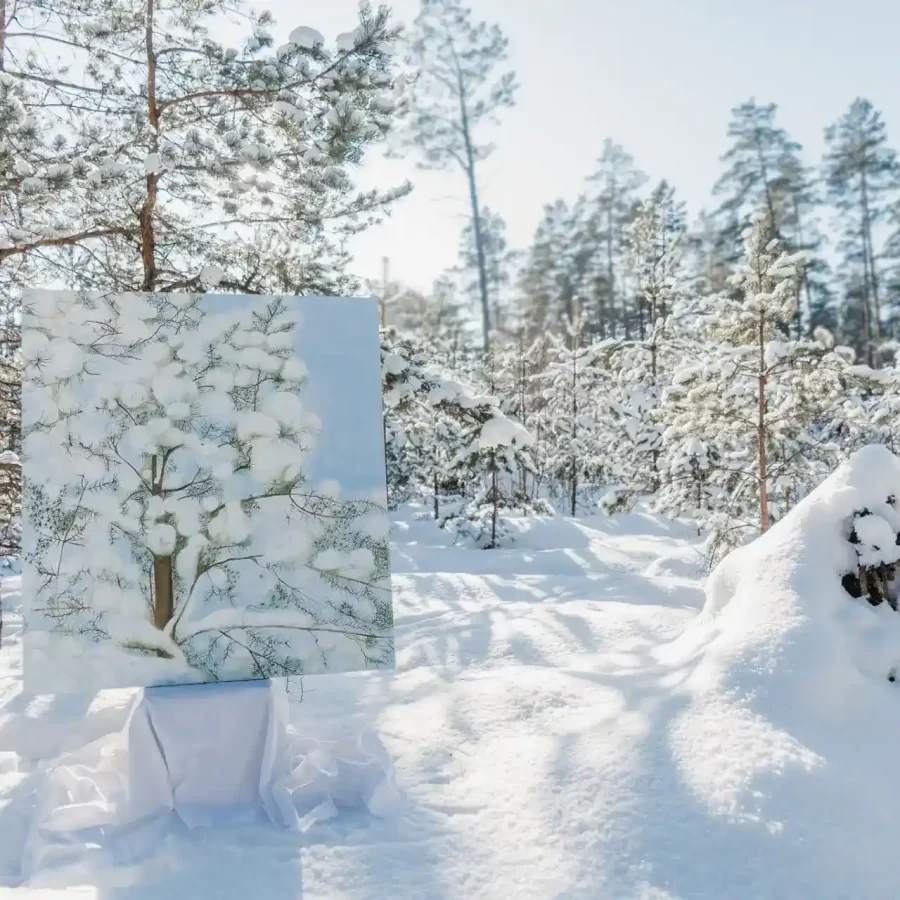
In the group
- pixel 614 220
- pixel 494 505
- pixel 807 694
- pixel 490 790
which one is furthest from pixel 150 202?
pixel 614 220

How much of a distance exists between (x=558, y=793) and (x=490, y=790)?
0.33m

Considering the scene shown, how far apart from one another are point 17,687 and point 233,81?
463cm

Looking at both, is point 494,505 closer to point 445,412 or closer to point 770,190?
point 445,412

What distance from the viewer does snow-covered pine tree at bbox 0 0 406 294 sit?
193 inches

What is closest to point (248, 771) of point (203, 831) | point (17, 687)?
point (203, 831)

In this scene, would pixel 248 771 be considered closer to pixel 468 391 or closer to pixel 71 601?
pixel 71 601

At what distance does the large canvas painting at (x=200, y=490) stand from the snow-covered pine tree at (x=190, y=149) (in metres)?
1.73

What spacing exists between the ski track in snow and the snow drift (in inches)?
4.2

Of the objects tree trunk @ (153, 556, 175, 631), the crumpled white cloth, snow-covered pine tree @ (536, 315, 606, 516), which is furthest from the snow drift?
snow-covered pine tree @ (536, 315, 606, 516)

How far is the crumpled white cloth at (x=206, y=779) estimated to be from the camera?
10.1 feet

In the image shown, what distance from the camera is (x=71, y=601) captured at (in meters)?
3.21

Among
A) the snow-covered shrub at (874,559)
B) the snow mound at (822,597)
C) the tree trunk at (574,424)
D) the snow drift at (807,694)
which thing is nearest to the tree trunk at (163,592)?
the snow drift at (807,694)

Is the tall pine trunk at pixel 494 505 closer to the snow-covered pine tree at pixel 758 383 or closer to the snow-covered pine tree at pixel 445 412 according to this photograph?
the snow-covered pine tree at pixel 445 412

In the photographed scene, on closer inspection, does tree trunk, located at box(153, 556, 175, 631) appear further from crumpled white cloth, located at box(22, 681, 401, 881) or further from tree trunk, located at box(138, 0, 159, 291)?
tree trunk, located at box(138, 0, 159, 291)
